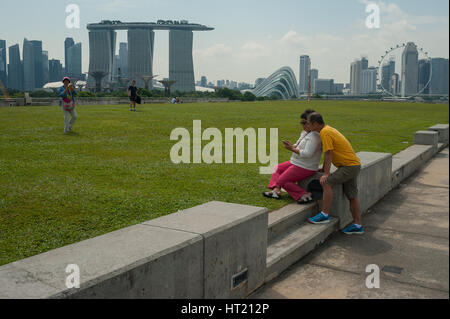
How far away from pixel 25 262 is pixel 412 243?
4.82 m

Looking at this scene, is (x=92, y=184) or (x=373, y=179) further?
(x=373, y=179)

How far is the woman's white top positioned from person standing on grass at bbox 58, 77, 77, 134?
880cm

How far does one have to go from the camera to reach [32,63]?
128 ft

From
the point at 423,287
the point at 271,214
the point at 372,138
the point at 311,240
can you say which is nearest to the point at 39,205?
the point at 271,214

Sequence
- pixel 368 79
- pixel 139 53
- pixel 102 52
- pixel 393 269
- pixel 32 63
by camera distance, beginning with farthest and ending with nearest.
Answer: pixel 139 53
pixel 102 52
pixel 32 63
pixel 368 79
pixel 393 269

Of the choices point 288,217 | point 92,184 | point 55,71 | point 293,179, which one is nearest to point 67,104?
point 92,184

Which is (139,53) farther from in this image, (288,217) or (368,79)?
(288,217)

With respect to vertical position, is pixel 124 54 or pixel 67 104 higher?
pixel 124 54

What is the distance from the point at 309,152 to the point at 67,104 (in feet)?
30.0

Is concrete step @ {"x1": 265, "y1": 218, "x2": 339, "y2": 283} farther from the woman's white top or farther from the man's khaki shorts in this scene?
the woman's white top
